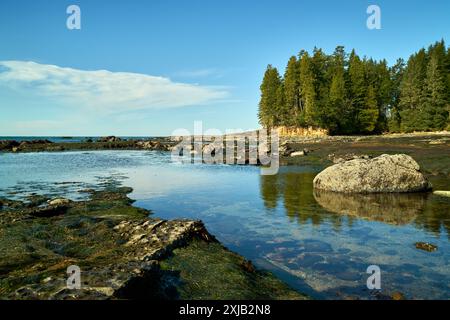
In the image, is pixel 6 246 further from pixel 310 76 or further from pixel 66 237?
pixel 310 76

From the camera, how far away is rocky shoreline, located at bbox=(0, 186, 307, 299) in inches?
184

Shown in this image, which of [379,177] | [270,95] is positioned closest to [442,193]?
[379,177]

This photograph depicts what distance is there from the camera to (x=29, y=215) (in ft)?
35.7

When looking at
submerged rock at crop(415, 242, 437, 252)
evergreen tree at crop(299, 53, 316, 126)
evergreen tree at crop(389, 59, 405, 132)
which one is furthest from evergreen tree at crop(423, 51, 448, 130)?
submerged rock at crop(415, 242, 437, 252)

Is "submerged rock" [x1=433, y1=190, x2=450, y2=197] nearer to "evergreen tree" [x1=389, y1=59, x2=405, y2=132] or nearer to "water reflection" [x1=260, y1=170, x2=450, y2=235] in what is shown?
"water reflection" [x1=260, y1=170, x2=450, y2=235]

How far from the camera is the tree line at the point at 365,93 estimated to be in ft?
190

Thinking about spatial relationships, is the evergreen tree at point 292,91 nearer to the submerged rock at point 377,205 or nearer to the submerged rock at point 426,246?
the submerged rock at point 377,205

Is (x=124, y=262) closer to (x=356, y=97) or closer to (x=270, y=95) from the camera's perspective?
(x=356, y=97)

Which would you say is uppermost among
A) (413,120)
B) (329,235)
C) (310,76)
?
(310,76)

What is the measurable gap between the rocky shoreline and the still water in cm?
105

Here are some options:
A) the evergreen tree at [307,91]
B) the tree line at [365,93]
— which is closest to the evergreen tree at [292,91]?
the tree line at [365,93]

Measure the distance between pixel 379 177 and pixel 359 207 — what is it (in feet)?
11.5

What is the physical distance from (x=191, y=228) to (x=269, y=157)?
2825 cm
